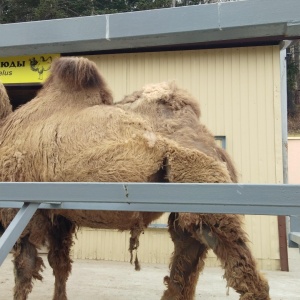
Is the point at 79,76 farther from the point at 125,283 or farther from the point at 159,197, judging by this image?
the point at 125,283

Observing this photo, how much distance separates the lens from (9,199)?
6.85 ft

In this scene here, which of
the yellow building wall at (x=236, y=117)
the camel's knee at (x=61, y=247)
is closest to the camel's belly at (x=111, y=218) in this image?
the camel's knee at (x=61, y=247)

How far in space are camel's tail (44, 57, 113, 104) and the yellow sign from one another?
389cm

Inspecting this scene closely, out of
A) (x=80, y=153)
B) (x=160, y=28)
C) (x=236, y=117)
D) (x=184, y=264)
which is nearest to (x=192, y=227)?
(x=184, y=264)

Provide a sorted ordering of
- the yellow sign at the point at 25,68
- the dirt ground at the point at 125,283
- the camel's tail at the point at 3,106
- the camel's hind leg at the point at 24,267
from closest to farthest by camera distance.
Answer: the camel's hind leg at the point at 24,267, the camel's tail at the point at 3,106, the dirt ground at the point at 125,283, the yellow sign at the point at 25,68

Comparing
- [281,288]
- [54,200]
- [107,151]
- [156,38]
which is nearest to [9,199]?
[54,200]

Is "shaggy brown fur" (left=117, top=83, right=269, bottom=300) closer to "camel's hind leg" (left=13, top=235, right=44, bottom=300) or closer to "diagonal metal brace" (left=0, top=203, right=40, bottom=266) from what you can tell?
"camel's hind leg" (left=13, top=235, right=44, bottom=300)

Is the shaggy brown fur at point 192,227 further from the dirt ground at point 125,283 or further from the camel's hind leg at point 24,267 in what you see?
the dirt ground at point 125,283

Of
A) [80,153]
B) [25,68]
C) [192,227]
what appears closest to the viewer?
[192,227]

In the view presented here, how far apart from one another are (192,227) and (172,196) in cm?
210

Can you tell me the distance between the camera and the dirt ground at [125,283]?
5.87 metres

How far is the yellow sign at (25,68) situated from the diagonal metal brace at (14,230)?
6.82 metres

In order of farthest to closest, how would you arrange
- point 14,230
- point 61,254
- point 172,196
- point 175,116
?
point 61,254 → point 175,116 → point 14,230 → point 172,196

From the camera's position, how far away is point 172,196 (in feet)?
5.96
